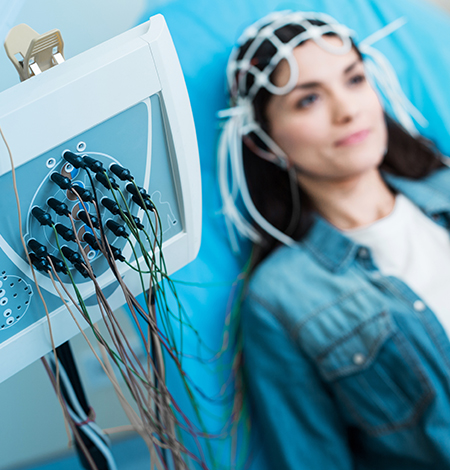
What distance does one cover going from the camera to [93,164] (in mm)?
533

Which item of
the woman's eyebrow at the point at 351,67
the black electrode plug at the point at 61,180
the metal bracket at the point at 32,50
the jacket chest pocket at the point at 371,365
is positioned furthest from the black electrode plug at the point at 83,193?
the woman's eyebrow at the point at 351,67

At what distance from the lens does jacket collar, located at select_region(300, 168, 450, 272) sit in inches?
45.3

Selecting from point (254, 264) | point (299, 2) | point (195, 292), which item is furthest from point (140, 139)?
point (299, 2)

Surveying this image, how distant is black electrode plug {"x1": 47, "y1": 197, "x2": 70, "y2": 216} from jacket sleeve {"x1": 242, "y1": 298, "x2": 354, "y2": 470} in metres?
0.64

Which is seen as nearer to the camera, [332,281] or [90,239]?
[90,239]

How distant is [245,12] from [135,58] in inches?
31.3

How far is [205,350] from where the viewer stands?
110 cm

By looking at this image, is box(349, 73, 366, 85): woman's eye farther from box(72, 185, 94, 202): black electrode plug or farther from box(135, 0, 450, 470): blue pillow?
box(72, 185, 94, 202): black electrode plug

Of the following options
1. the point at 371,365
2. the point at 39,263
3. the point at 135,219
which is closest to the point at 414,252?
the point at 371,365

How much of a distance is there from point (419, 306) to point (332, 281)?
0.19 metres

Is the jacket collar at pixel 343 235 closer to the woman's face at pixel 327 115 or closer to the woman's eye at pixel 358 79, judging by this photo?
the woman's face at pixel 327 115

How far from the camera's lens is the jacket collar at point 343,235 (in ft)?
3.78

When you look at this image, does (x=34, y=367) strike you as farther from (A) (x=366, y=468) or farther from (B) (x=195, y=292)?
(A) (x=366, y=468)

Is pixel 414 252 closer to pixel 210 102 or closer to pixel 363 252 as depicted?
pixel 363 252
